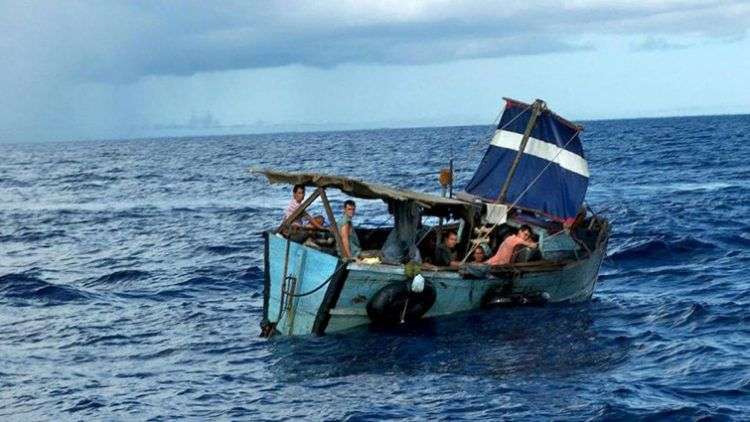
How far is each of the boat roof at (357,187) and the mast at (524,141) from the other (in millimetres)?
6683

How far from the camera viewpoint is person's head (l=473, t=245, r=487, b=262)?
24219 millimetres

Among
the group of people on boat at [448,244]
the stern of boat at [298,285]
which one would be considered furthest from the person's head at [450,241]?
the stern of boat at [298,285]

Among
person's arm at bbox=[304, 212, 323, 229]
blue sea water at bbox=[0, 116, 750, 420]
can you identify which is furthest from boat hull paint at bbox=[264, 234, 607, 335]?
person's arm at bbox=[304, 212, 323, 229]

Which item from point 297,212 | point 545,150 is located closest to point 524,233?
point 545,150

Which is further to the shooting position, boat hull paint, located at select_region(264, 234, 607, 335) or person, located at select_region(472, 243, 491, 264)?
person, located at select_region(472, 243, 491, 264)

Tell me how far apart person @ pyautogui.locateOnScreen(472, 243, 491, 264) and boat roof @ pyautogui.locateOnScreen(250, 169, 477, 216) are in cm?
194

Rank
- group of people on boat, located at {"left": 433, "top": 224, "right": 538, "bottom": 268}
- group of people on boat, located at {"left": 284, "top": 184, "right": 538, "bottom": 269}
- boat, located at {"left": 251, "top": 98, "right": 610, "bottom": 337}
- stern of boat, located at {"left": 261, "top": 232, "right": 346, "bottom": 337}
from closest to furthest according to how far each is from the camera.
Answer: stern of boat, located at {"left": 261, "top": 232, "right": 346, "bottom": 337} → boat, located at {"left": 251, "top": 98, "right": 610, "bottom": 337} → group of people on boat, located at {"left": 284, "top": 184, "right": 538, "bottom": 269} → group of people on boat, located at {"left": 433, "top": 224, "right": 538, "bottom": 268}

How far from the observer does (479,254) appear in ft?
79.9

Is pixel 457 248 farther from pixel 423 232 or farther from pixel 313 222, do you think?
pixel 313 222

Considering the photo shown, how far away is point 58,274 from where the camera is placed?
3138 centimetres

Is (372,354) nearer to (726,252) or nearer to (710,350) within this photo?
(710,350)

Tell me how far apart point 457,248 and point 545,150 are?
16.5 ft

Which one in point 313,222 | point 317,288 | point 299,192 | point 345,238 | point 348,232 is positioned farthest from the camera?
point 313,222

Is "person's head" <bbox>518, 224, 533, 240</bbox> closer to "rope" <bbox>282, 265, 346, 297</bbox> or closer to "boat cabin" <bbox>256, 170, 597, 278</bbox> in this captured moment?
"boat cabin" <bbox>256, 170, 597, 278</bbox>
